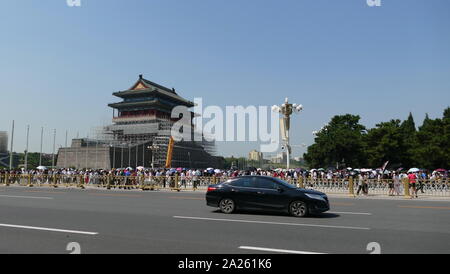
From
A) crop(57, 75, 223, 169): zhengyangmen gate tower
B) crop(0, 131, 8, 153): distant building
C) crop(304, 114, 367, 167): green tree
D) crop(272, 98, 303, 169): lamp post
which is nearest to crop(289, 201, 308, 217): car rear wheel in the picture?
crop(272, 98, 303, 169): lamp post

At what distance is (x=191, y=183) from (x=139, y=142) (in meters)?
48.7

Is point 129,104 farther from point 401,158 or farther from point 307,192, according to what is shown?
point 307,192

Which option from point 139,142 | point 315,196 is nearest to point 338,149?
point 139,142

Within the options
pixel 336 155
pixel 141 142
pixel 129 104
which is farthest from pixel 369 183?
pixel 129 104

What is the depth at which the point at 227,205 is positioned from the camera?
11570 millimetres

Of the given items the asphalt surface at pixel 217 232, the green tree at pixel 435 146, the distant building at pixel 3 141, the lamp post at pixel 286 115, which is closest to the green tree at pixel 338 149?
the green tree at pixel 435 146

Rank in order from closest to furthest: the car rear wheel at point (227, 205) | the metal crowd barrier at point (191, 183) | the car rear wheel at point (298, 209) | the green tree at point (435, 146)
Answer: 1. the car rear wheel at point (298, 209)
2. the car rear wheel at point (227, 205)
3. the metal crowd barrier at point (191, 183)
4. the green tree at point (435, 146)

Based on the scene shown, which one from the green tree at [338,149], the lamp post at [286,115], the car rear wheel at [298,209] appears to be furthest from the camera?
the green tree at [338,149]

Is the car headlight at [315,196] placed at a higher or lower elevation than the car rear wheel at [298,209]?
higher

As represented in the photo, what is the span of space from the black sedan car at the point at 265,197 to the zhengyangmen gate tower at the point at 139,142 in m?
59.0

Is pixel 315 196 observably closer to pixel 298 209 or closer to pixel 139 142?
pixel 298 209

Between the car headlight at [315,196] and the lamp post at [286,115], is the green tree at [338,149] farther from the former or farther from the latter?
the car headlight at [315,196]

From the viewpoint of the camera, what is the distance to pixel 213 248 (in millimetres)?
6340

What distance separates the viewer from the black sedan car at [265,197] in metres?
10.6
